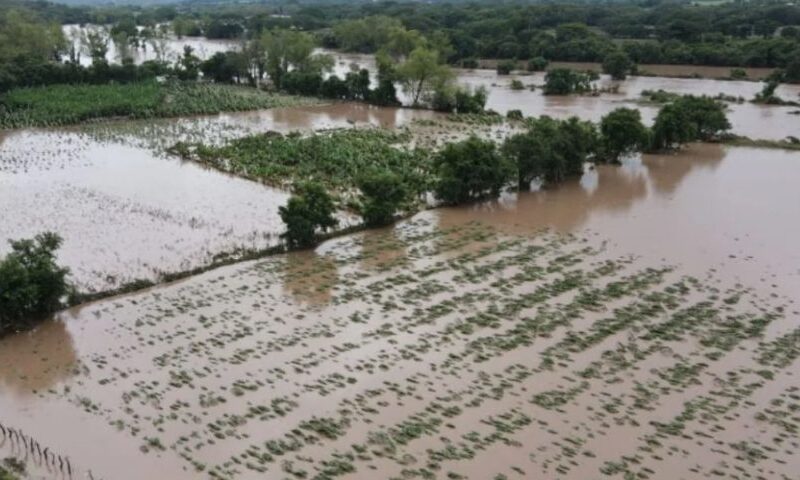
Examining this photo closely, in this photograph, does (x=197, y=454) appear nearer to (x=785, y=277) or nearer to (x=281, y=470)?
(x=281, y=470)

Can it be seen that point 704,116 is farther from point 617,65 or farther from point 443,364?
point 443,364

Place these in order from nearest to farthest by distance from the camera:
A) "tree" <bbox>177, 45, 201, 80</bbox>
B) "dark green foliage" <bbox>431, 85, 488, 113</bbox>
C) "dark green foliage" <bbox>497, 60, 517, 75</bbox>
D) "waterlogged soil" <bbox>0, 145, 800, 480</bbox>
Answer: "waterlogged soil" <bbox>0, 145, 800, 480</bbox> → "dark green foliage" <bbox>431, 85, 488, 113</bbox> → "tree" <bbox>177, 45, 201, 80</bbox> → "dark green foliage" <bbox>497, 60, 517, 75</bbox>

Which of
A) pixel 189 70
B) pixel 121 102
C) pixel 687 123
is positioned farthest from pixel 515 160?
pixel 189 70

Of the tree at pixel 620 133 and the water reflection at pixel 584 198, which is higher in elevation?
the tree at pixel 620 133

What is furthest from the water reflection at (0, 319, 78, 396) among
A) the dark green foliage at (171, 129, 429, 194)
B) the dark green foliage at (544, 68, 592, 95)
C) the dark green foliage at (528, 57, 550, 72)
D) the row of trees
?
the dark green foliage at (528, 57, 550, 72)

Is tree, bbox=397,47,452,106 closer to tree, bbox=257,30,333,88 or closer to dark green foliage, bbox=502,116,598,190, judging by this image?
tree, bbox=257,30,333,88

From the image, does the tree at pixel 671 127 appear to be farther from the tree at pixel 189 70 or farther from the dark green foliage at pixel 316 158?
the tree at pixel 189 70

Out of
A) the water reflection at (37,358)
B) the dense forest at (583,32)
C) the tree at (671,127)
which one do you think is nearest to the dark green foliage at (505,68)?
the dense forest at (583,32)
